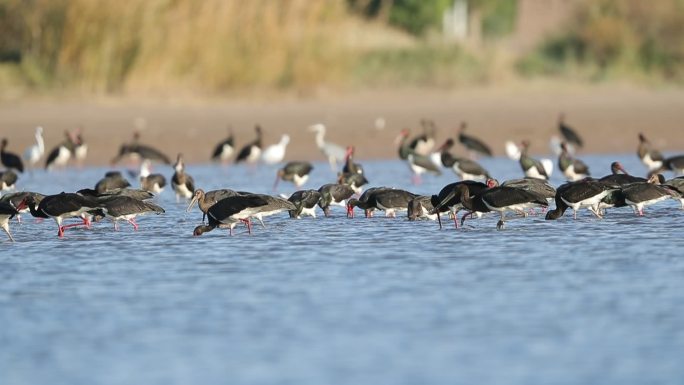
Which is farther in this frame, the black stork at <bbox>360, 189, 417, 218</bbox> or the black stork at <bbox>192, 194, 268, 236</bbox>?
the black stork at <bbox>360, 189, 417, 218</bbox>

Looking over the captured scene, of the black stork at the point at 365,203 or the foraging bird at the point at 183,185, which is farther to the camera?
the foraging bird at the point at 183,185

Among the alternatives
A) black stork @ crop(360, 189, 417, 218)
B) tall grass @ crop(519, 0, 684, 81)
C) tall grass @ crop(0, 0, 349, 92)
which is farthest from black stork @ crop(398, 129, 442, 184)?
tall grass @ crop(519, 0, 684, 81)

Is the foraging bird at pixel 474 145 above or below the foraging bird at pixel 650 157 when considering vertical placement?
above

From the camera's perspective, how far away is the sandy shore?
70.9 ft

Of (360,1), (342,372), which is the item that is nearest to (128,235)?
(342,372)

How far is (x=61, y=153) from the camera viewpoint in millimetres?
19031

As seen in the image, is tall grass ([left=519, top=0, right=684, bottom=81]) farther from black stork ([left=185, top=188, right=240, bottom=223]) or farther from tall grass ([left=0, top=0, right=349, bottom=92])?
black stork ([left=185, top=188, right=240, bottom=223])

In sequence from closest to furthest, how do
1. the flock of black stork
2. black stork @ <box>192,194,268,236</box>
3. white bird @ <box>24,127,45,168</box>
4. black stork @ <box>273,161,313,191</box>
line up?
1. black stork @ <box>192,194,268,236</box>
2. the flock of black stork
3. black stork @ <box>273,161,313,191</box>
4. white bird @ <box>24,127,45,168</box>

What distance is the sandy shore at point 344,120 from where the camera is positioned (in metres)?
21.6

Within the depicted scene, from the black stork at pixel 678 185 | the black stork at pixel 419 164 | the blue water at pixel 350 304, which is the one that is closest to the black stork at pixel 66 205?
the blue water at pixel 350 304

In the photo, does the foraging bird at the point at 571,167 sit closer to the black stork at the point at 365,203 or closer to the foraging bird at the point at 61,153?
the black stork at the point at 365,203

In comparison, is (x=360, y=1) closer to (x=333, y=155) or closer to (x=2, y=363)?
(x=333, y=155)

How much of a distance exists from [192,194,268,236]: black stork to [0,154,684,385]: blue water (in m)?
0.14

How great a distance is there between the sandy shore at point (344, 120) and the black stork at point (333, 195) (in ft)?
22.3
